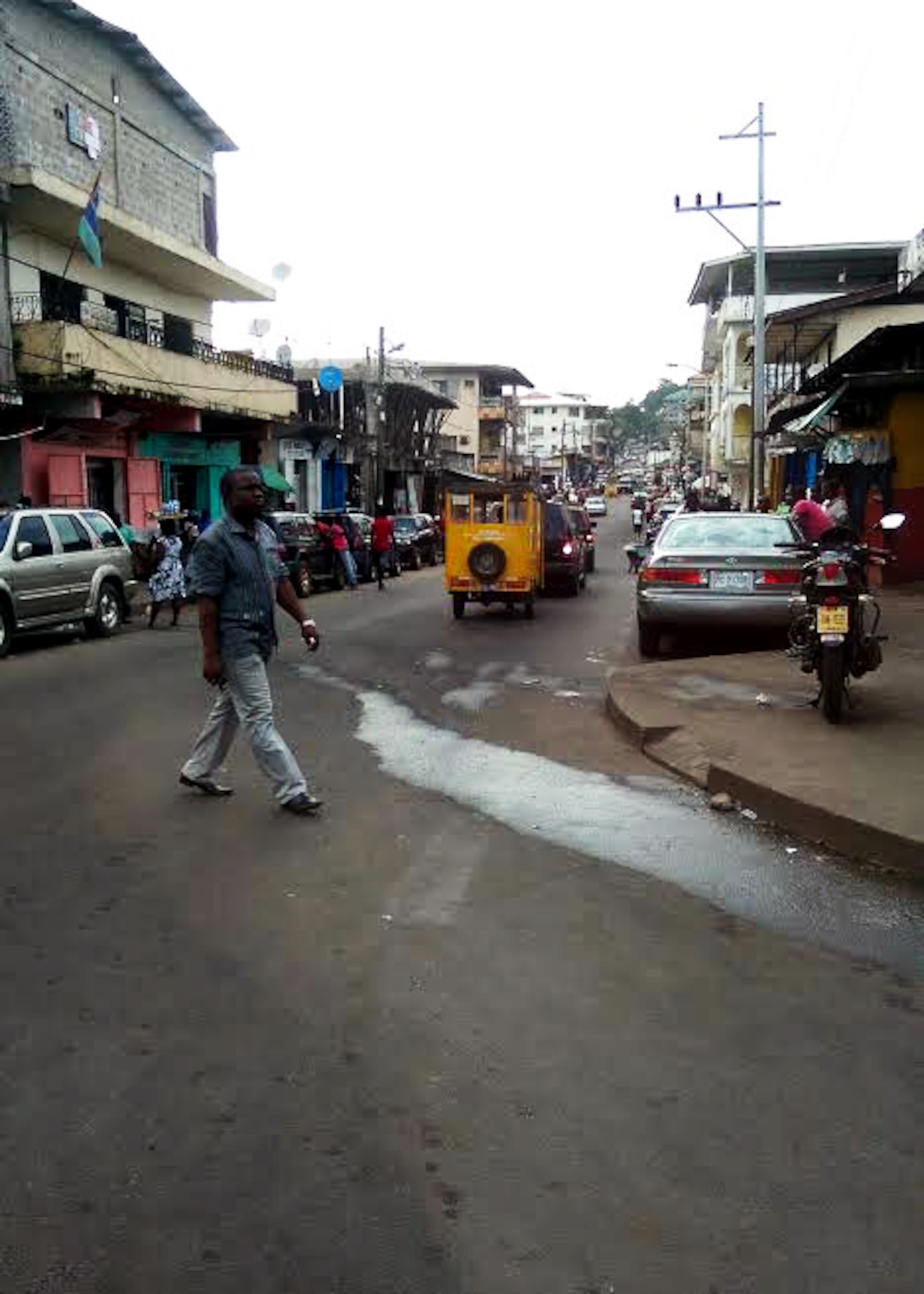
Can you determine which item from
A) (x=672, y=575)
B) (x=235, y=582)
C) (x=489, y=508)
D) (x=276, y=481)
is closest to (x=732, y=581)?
(x=672, y=575)

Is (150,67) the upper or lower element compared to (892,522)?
upper

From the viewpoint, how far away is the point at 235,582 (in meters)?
6.43

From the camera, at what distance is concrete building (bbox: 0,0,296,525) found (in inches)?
929

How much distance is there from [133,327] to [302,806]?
80.7 feet

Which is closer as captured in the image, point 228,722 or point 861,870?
point 861,870

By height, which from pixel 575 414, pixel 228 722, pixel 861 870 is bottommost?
pixel 861 870

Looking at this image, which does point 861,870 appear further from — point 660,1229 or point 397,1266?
point 397,1266

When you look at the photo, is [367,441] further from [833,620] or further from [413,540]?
[833,620]

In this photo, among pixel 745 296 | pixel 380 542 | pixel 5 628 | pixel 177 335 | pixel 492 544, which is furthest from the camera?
pixel 745 296

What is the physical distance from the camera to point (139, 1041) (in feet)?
12.0

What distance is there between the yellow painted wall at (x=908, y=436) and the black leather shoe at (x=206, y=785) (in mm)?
15807

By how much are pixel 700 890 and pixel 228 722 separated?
2.91 meters

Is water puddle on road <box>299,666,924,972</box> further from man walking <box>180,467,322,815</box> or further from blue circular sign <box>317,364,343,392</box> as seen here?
blue circular sign <box>317,364,343,392</box>

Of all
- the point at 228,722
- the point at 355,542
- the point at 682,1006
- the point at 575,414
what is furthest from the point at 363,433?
the point at 575,414
